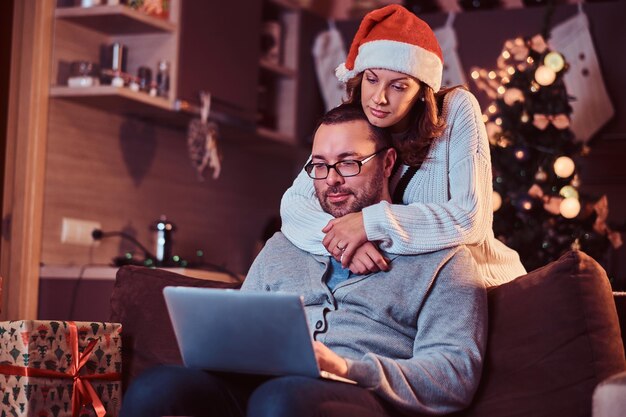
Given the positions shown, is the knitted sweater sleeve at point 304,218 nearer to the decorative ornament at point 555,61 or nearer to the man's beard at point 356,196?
the man's beard at point 356,196

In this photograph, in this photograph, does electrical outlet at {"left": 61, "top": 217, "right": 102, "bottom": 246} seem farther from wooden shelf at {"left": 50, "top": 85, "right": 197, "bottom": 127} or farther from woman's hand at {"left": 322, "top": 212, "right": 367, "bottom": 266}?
woman's hand at {"left": 322, "top": 212, "right": 367, "bottom": 266}

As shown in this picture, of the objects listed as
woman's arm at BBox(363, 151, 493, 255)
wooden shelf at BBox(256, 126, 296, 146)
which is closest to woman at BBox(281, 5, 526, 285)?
woman's arm at BBox(363, 151, 493, 255)

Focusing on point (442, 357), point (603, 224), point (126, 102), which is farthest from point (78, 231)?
point (442, 357)

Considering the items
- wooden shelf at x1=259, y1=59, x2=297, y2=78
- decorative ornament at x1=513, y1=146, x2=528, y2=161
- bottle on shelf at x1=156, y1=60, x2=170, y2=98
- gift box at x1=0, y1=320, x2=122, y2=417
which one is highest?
wooden shelf at x1=259, y1=59, x2=297, y2=78

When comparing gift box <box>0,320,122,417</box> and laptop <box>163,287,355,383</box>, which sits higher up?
laptop <box>163,287,355,383</box>

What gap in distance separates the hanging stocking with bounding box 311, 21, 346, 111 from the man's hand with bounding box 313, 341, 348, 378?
341 centimetres

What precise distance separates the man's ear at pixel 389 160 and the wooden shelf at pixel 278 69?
8.10 ft

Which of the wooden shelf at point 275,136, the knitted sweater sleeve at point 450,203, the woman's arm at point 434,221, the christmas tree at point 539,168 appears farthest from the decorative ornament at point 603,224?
the woman's arm at point 434,221

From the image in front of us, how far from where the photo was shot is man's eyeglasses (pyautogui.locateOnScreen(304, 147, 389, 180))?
2.29 meters

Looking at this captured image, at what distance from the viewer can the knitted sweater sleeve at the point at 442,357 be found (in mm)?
1931

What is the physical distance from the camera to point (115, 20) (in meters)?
3.81

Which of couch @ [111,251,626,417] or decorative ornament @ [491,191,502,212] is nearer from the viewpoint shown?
couch @ [111,251,626,417]

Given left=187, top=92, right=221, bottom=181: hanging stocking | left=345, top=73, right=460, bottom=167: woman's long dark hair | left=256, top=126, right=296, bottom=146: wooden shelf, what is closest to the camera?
left=345, top=73, right=460, bottom=167: woman's long dark hair

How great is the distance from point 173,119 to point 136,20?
0.58 meters
